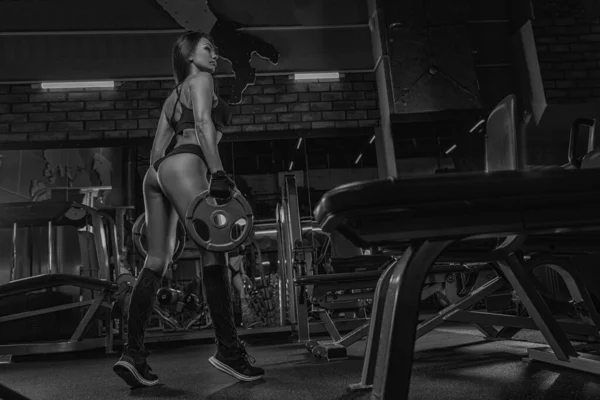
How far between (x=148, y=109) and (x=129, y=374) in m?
3.75

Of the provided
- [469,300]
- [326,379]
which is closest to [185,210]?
[326,379]

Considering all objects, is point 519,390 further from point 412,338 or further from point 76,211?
point 76,211

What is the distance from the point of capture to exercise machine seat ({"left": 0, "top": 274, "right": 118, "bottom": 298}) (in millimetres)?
1109

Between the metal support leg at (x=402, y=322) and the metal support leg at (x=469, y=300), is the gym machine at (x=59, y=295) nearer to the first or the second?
the metal support leg at (x=469, y=300)

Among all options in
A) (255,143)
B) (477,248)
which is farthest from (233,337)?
(255,143)

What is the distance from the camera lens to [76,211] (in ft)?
13.5

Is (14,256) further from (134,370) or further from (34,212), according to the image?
(134,370)

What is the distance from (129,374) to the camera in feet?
5.57

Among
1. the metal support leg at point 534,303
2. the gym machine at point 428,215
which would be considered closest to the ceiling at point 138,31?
the metal support leg at point 534,303

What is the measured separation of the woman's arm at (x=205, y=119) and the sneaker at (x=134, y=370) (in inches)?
27.7

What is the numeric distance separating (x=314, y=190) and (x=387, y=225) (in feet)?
21.8

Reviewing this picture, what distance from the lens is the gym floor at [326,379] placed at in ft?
4.54

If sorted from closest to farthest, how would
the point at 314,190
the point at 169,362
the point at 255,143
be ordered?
the point at 169,362, the point at 255,143, the point at 314,190

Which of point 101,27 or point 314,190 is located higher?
point 101,27
